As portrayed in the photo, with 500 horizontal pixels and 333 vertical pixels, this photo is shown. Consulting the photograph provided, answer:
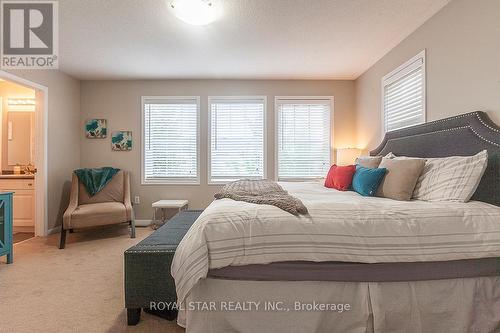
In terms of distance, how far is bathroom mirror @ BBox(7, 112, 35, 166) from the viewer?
442 centimetres

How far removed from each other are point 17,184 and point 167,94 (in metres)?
2.56

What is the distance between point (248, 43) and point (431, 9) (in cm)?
185

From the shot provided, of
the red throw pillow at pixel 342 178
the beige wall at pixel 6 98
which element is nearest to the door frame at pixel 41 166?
the beige wall at pixel 6 98

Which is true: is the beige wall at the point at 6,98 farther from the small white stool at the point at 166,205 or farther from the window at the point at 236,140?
the window at the point at 236,140

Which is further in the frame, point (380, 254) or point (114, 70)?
point (114, 70)

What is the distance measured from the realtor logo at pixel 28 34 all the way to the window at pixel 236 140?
7.63ft

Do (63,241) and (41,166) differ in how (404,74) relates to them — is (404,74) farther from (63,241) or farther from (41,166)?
(41,166)

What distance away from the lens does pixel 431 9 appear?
2543 mm

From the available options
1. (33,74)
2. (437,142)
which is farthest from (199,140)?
(437,142)

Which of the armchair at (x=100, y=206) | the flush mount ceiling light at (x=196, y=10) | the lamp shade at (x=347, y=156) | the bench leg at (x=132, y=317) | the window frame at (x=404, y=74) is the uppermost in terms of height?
the flush mount ceiling light at (x=196, y=10)

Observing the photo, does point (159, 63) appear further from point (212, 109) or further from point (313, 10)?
point (313, 10)

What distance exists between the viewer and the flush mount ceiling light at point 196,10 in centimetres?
238

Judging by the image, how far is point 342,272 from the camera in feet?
4.93

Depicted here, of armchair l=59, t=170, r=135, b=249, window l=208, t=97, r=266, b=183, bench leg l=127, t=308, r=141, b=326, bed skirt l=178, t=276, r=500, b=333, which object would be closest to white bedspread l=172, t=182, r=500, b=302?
bed skirt l=178, t=276, r=500, b=333
